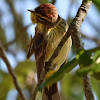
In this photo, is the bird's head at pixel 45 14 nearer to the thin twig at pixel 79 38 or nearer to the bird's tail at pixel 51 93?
the thin twig at pixel 79 38

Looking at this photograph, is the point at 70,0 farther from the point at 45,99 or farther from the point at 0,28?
the point at 45,99

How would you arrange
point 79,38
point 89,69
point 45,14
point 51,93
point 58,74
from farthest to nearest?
1. point 51,93
2. point 45,14
3. point 79,38
4. point 58,74
5. point 89,69

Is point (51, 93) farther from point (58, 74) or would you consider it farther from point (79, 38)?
point (58, 74)

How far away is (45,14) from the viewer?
6.22ft

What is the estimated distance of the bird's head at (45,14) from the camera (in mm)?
1854

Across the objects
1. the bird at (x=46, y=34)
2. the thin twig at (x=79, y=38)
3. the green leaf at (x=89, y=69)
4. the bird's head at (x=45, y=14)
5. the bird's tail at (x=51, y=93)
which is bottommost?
the bird's tail at (x=51, y=93)

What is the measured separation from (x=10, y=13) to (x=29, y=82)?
4.27 ft

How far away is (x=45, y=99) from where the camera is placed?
227cm

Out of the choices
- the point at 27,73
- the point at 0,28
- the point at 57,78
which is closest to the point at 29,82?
the point at 27,73

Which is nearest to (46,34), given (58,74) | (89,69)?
(58,74)

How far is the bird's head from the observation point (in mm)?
Result: 1854

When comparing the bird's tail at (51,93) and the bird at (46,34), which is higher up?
the bird at (46,34)

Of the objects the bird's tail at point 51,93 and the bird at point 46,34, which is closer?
the bird at point 46,34

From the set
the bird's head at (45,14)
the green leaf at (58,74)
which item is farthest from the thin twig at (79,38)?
the bird's head at (45,14)
